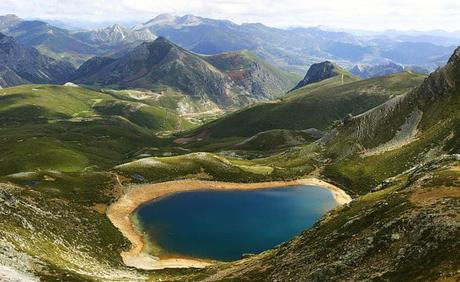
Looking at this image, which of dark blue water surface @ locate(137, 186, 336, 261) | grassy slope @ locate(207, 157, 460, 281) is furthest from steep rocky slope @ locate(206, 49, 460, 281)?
dark blue water surface @ locate(137, 186, 336, 261)

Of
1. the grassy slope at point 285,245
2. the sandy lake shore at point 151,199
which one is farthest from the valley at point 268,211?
the sandy lake shore at point 151,199

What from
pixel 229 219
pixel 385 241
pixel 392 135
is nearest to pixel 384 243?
pixel 385 241

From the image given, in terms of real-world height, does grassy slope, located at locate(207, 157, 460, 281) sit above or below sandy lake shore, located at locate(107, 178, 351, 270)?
above

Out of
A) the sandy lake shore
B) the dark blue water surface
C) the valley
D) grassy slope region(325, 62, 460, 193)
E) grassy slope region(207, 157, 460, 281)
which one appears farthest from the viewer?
grassy slope region(325, 62, 460, 193)

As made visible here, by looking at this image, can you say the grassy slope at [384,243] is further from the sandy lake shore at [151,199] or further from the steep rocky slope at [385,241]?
the sandy lake shore at [151,199]

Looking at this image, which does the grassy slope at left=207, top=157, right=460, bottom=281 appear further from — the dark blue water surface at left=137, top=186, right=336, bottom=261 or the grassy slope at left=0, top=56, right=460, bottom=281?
the dark blue water surface at left=137, top=186, right=336, bottom=261

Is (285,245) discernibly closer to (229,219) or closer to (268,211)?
(229,219)
